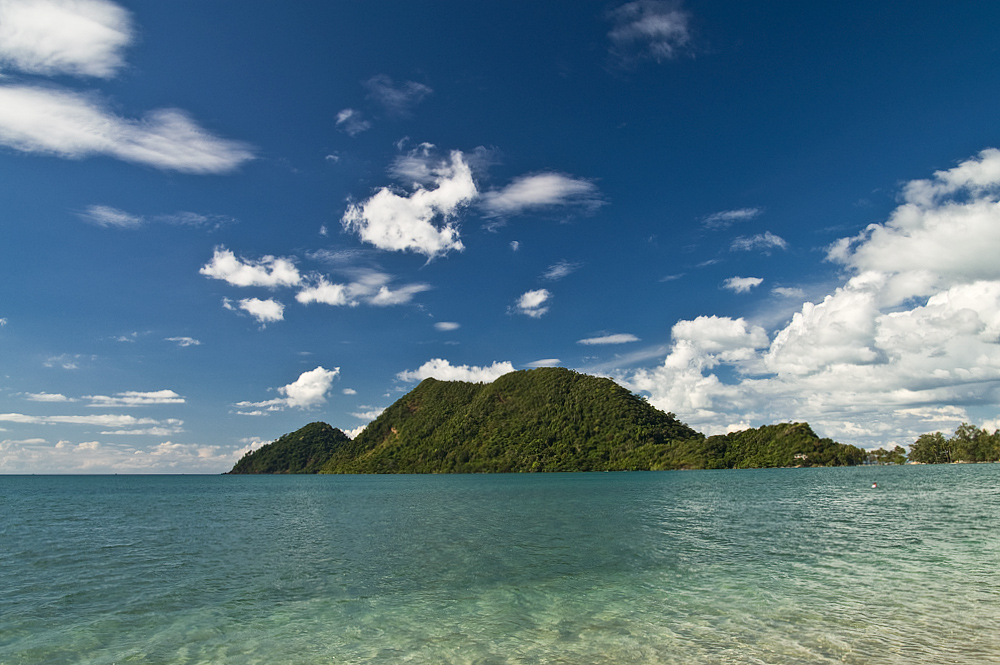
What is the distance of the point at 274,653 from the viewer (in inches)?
610

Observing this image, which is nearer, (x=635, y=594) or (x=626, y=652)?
(x=626, y=652)

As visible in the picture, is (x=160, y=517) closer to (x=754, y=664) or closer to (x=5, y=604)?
(x=5, y=604)

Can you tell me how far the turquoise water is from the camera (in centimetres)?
1521

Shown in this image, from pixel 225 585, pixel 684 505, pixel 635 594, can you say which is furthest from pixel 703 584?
pixel 684 505

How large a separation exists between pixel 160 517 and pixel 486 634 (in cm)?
5718

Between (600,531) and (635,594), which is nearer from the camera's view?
(635,594)

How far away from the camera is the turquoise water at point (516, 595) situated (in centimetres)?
1521

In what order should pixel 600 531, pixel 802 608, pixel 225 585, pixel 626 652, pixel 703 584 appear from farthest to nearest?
pixel 600 531, pixel 225 585, pixel 703 584, pixel 802 608, pixel 626 652

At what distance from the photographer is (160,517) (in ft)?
193

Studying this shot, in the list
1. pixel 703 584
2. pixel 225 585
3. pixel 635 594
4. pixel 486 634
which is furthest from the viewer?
pixel 225 585

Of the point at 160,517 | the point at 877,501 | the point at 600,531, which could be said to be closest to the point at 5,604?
the point at 600,531

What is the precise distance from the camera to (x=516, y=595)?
842 inches

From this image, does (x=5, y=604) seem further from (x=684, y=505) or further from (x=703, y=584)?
(x=684, y=505)

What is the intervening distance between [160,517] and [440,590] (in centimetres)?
5115
